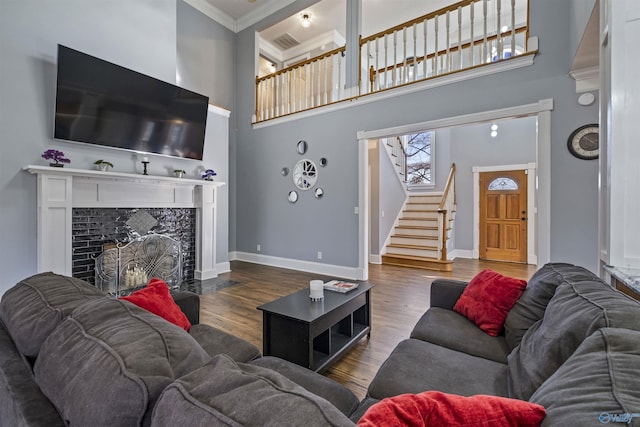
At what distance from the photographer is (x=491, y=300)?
1764 mm

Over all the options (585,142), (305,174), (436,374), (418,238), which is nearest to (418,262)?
(418,238)

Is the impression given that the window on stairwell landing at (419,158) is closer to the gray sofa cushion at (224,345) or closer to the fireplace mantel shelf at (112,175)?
the fireplace mantel shelf at (112,175)

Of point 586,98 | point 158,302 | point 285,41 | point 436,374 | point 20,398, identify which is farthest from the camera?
point 285,41

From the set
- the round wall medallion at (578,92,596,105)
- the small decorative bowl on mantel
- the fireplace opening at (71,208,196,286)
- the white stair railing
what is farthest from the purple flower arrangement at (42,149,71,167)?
the white stair railing

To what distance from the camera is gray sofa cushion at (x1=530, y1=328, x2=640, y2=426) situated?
0.52 metres

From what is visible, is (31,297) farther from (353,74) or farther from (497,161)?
(497,161)

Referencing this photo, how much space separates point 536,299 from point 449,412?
1.31m

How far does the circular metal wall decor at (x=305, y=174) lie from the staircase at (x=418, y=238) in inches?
88.0

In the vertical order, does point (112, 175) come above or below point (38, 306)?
above

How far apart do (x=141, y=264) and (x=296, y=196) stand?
260cm

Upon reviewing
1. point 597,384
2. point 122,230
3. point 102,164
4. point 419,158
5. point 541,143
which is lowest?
point 597,384

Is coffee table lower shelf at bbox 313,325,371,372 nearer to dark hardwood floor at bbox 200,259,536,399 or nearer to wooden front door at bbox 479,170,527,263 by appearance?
dark hardwood floor at bbox 200,259,536,399

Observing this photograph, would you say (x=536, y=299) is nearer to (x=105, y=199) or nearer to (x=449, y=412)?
(x=449, y=412)

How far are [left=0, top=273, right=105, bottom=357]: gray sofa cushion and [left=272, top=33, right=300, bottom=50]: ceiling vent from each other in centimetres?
683
